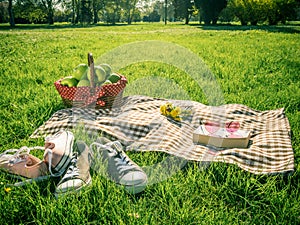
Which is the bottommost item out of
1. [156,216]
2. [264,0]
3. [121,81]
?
[156,216]

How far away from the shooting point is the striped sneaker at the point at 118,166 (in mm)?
2006

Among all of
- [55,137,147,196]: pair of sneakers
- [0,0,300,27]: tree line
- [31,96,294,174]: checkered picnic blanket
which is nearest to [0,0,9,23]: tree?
[0,0,300,27]: tree line

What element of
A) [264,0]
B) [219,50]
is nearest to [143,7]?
[264,0]

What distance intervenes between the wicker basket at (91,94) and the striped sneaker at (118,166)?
0.98 meters

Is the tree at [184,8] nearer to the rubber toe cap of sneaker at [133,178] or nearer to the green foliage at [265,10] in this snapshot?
the green foliage at [265,10]

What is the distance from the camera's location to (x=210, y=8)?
32.7m

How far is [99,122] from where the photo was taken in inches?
119

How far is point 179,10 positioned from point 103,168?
42.1 meters

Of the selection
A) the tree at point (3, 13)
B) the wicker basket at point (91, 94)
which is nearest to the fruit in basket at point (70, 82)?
the wicker basket at point (91, 94)

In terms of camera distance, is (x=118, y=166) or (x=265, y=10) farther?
(x=265, y=10)

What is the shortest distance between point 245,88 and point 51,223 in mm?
3787

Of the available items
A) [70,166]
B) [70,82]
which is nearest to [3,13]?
[70,82]

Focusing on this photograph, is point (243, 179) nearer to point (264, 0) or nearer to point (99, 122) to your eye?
point (99, 122)

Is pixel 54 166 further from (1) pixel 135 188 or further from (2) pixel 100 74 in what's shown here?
(2) pixel 100 74
